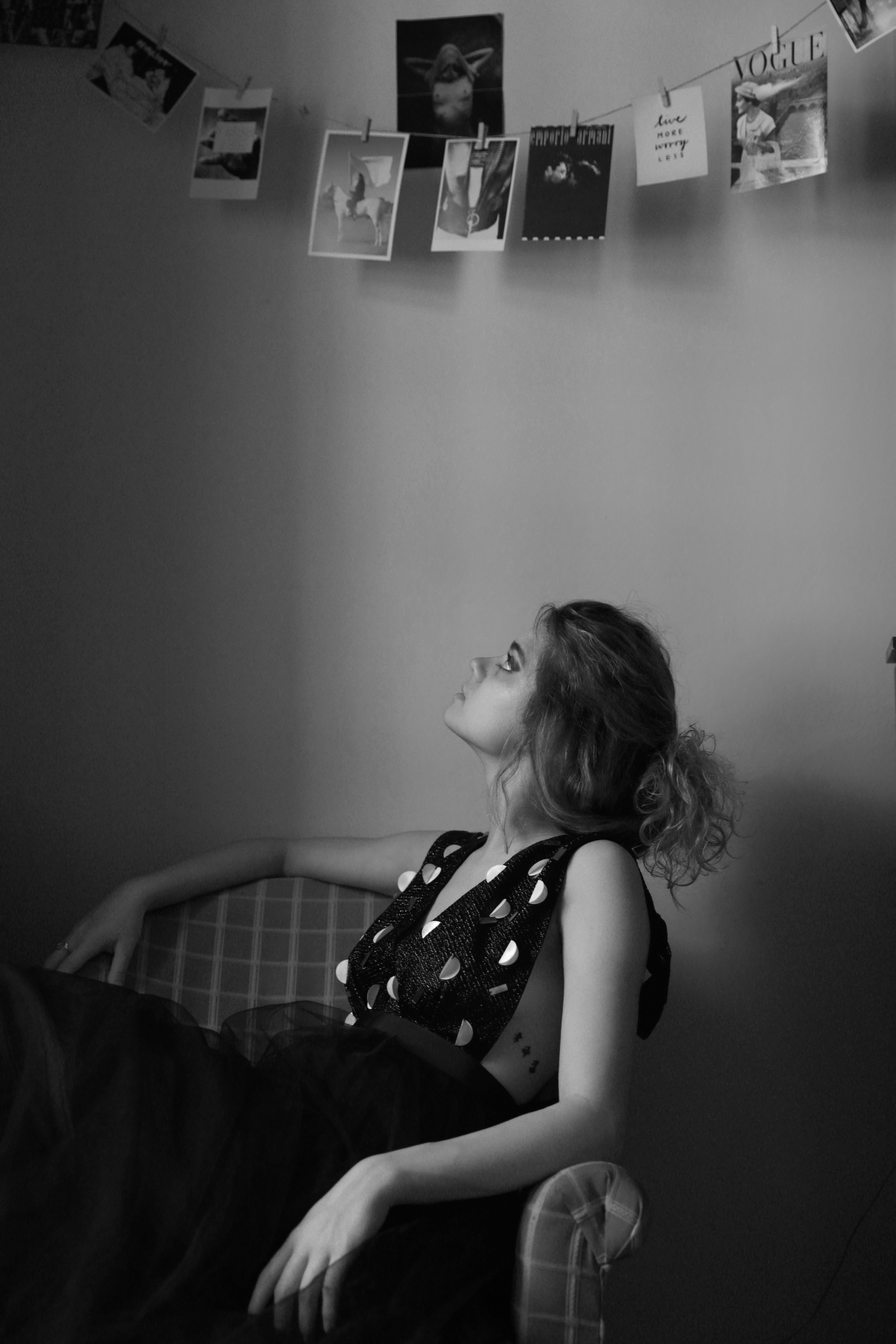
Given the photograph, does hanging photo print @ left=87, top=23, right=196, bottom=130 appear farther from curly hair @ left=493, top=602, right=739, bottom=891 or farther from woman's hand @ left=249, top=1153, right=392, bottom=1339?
woman's hand @ left=249, top=1153, right=392, bottom=1339

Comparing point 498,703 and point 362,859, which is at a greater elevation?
point 498,703

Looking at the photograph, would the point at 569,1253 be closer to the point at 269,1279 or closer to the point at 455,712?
the point at 269,1279

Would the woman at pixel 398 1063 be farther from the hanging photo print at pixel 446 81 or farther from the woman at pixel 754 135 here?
the hanging photo print at pixel 446 81

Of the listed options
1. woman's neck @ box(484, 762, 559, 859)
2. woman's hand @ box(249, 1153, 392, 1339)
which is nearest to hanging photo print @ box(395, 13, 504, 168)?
woman's neck @ box(484, 762, 559, 859)

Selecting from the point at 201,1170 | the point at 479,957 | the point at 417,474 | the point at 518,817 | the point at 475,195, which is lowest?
the point at 201,1170

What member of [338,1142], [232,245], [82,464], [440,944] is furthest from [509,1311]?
[232,245]

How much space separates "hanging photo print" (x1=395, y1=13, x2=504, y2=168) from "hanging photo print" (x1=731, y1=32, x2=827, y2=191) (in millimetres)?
315

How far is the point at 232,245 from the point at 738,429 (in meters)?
0.72

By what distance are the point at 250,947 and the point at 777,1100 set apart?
27.7 inches

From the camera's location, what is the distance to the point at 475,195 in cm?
154

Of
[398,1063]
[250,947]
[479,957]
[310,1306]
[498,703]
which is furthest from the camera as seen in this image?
[250,947]

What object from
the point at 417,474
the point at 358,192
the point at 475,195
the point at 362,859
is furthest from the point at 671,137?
the point at 362,859

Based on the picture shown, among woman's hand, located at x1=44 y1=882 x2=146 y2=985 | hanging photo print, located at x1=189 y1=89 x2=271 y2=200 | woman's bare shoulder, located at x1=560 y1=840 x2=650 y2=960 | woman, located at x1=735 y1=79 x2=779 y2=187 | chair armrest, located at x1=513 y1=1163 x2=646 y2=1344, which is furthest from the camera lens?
hanging photo print, located at x1=189 y1=89 x2=271 y2=200

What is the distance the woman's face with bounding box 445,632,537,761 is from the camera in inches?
49.8
